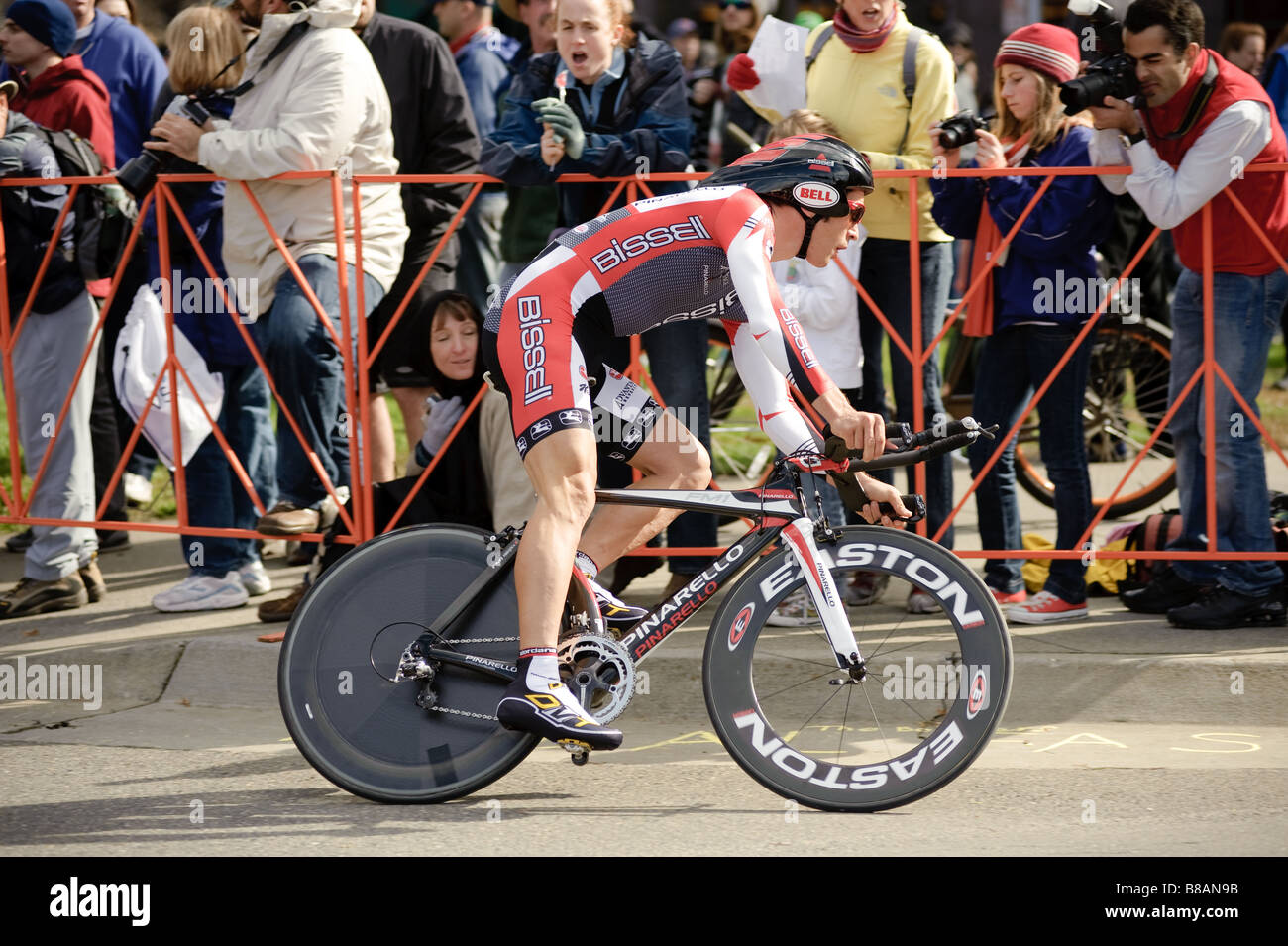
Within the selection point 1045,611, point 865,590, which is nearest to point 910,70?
point 865,590

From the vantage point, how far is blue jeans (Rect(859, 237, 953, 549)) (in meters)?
6.38

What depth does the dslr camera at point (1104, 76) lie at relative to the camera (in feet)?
18.7

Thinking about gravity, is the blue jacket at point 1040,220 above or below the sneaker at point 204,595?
above

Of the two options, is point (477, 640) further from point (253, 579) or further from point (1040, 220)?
point (1040, 220)

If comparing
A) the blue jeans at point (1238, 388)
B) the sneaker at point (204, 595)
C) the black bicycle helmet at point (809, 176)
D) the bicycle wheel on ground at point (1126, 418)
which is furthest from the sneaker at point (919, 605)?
the sneaker at point (204, 595)

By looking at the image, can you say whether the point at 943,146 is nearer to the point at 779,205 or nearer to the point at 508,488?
the point at 779,205

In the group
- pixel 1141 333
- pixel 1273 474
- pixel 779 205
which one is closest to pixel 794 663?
pixel 779 205

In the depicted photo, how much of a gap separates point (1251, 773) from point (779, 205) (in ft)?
7.15

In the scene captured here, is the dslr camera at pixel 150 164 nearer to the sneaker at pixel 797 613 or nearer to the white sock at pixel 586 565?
the white sock at pixel 586 565

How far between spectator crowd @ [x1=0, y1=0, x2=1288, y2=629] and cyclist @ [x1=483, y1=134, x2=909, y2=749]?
0.68 m

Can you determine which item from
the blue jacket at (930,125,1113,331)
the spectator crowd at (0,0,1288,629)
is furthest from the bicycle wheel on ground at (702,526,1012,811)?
the blue jacket at (930,125,1113,331)

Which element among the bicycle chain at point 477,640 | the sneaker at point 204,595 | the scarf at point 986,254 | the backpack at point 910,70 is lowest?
the sneaker at point 204,595

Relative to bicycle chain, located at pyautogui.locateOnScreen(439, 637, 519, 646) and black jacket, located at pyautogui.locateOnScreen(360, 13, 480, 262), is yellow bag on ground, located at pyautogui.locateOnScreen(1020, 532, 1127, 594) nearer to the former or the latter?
bicycle chain, located at pyautogui.locateOnScreen(439, 637, 519, 646)

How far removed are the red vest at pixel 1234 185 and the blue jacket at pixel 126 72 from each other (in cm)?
466
